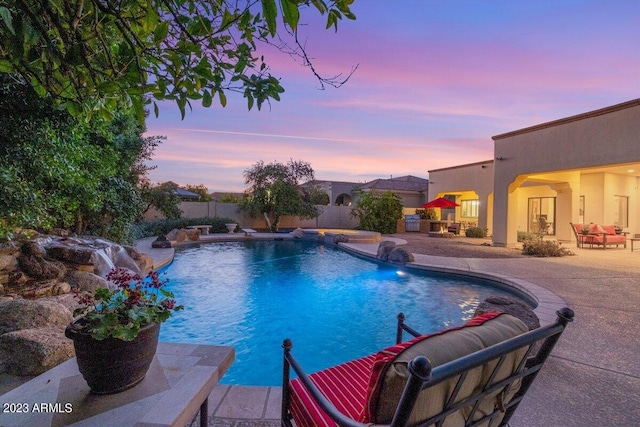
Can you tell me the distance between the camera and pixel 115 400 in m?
1.60

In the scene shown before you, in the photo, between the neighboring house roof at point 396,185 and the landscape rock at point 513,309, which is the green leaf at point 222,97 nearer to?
the landscape rock at point 513,309

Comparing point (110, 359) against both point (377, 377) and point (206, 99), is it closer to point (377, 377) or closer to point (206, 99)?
point (377, 377)

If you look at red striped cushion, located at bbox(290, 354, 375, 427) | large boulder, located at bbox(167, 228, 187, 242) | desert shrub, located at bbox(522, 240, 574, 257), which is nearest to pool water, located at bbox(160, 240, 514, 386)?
red striped cushion, located at bbox(290, 354, 375, 427)

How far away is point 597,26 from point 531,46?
136 cm

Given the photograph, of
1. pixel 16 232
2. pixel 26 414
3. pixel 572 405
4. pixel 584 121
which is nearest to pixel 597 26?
pixel 584 121

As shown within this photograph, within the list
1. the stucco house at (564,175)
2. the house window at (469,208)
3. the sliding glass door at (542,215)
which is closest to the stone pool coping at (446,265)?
the stucco house at (564,175)

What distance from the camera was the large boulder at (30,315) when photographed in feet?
10.5

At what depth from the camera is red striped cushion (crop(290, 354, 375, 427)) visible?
1605 mm

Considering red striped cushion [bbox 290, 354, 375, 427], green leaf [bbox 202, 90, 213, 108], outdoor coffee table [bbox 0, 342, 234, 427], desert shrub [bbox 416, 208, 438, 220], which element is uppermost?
green leaf [bbox 202, 90, 213, 108]

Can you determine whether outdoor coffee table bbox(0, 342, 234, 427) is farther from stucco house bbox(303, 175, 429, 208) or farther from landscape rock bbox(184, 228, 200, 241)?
stucco house bbox(303, 175, 429, 208)

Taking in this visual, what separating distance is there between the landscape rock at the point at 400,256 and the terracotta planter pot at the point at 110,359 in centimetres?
834

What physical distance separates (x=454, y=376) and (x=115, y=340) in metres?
1.54

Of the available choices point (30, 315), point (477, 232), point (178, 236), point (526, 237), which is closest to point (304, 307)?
point (30, 315)

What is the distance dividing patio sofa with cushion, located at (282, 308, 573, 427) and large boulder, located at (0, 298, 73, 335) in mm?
3368
